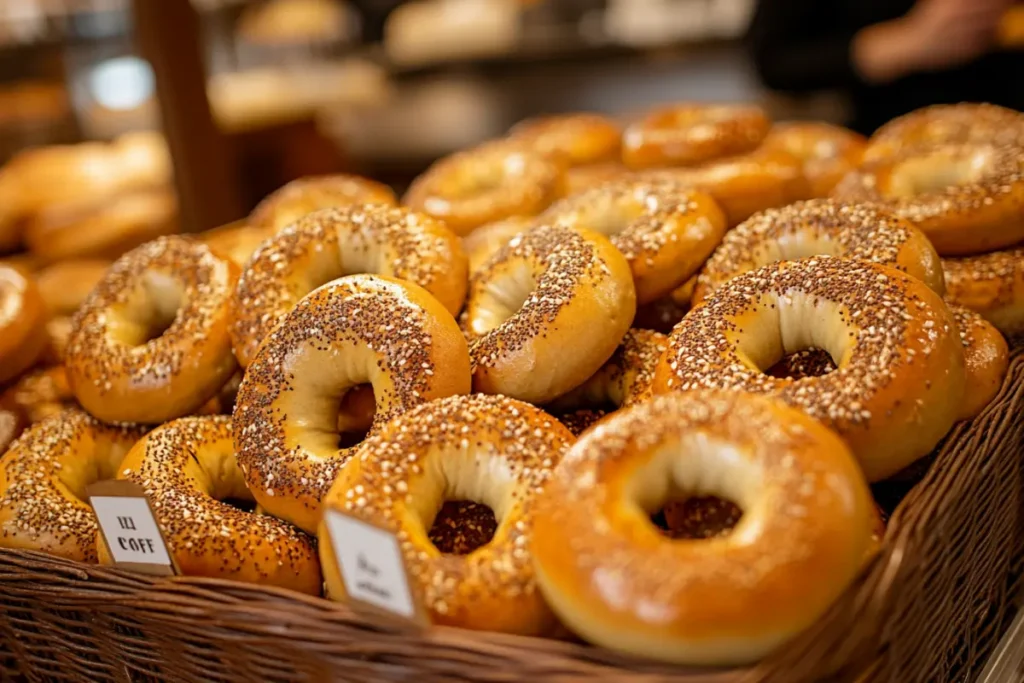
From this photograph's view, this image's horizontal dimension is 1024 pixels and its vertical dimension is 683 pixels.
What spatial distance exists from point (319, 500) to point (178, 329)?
63 centimetres

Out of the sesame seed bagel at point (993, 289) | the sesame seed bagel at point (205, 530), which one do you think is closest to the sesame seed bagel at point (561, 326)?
the sesame seed bagel at point (205, 530)

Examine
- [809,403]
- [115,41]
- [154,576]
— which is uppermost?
[115,41]

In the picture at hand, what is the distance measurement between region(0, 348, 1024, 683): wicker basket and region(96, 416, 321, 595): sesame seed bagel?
0.28 feet

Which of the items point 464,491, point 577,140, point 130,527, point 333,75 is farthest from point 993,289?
point 333,75

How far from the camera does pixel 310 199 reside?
103 inches

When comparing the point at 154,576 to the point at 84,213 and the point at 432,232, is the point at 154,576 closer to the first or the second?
the point at 432,232

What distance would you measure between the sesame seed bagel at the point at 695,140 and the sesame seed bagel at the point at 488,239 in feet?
1.62

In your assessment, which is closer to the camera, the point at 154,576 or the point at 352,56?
the point at 154,576

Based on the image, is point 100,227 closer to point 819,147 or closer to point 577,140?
point 577,140

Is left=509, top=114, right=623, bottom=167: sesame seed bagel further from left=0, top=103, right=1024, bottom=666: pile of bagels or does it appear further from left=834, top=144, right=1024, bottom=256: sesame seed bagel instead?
left=834, top=144, right=1024, bottom=256: sesame seed bagel

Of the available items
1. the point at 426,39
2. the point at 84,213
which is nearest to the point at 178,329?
the point at 84,213

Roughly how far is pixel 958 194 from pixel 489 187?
1.25 meters

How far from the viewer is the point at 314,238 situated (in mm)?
1918

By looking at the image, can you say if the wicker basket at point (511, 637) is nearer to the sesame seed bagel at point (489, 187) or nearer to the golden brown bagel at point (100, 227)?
the sesame seed bagel at point (489, 187)
